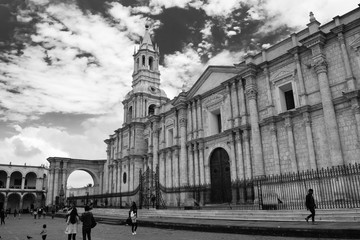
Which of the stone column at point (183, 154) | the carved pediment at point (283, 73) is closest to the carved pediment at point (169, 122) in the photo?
the stone column at point (183, 154)

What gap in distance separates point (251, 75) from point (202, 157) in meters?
7.13

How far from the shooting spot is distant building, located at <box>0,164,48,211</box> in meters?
46.2

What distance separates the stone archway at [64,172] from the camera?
37.8 m

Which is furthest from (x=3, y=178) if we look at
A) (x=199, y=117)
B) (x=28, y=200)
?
(x=199, y=117)

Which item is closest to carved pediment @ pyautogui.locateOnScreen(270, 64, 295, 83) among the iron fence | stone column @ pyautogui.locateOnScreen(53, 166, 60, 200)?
the iron fence

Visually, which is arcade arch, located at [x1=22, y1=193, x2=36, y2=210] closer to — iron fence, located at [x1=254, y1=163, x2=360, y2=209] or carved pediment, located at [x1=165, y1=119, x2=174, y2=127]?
carved pediment, located at [x1=165, y1=119, x2=174, y2=127]

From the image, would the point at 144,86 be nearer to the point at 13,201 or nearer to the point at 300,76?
the point at 300,76

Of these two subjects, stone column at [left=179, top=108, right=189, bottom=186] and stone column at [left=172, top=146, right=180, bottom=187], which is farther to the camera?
stone column at [left=172, top=146, right=180, bottom=187]

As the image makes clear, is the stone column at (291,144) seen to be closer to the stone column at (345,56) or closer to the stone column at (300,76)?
the stone column at (300,76)

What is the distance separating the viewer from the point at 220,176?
20.9 metres

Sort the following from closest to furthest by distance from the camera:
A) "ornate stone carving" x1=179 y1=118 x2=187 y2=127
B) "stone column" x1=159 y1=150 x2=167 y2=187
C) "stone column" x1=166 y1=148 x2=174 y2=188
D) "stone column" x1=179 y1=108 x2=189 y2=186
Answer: "stone column" x1=179 y1=108 x2=189 y2=186
"ornate stone carving" x1=179 y1=118 x2=187 y2=127
"stone column" x1=166 y1=148 x2=174 y2=188
"stone column" x1=159 y1=150 x2=167 y2=187

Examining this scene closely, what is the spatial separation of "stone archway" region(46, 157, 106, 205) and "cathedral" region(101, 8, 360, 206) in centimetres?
1410

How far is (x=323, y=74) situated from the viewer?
1540 centimetres

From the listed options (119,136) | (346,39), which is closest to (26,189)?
(119,136)
